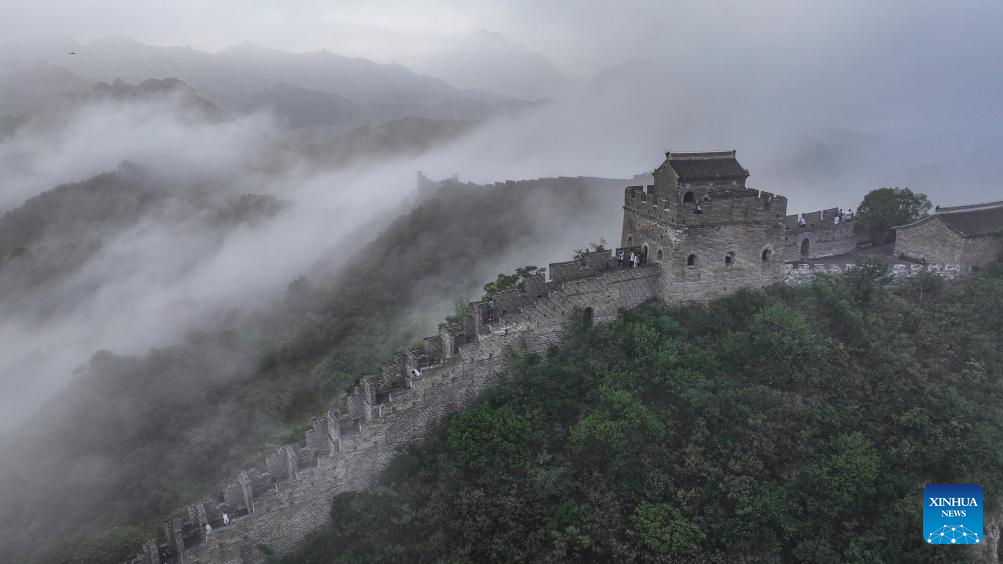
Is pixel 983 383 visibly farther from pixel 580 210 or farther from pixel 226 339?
pixel 226 339

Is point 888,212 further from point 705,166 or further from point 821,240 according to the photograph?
point 705,166

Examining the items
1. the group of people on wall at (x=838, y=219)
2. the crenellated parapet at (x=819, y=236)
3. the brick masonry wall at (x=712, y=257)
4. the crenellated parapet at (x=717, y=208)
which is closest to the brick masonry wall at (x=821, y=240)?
the crenellated parapet at (x=819, y=236)

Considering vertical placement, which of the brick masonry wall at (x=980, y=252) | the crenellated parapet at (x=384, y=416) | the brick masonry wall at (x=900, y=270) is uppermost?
the brick masonry wall at (x=980, y=252)

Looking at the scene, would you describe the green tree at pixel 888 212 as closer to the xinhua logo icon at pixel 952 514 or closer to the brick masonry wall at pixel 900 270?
the brick masonry wall at pixel 900 270

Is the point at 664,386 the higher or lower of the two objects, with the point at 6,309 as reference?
lower

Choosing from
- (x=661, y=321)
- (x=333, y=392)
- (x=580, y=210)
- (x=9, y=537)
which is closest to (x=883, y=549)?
(x=661, y=321)

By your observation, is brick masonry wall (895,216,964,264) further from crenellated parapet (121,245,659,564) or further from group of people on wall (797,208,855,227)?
crenellated parapet (121,245,659,564)

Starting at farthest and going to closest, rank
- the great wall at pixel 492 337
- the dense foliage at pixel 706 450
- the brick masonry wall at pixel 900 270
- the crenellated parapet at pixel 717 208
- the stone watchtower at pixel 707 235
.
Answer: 1. the brick masonry wall at pixel 900 270
2. the stone watchtower at pixel 707 235
3. the crenellated parapet at pixel 717 208
4. the great wall at pixel 492 337
5. the dense foliage at pixel 706 450
